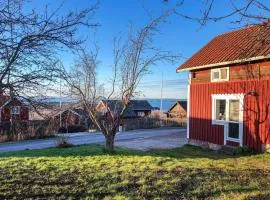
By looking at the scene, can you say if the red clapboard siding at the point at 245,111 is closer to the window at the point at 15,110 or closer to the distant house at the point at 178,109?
the window at the point at 15,110

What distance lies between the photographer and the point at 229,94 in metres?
16.7

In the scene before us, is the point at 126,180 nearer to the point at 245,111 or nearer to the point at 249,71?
the point at 245,111

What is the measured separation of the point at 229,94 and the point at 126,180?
388 inches

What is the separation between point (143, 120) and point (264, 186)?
3747cm

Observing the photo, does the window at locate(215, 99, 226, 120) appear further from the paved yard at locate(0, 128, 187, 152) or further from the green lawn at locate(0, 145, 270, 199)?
the green lawn at locate(0, 145, 270, 199)

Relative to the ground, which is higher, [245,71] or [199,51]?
[199,51]

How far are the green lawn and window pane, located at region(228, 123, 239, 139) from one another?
612 centimetres

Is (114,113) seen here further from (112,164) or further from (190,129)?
(190,129)

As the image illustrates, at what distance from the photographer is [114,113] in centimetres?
1523

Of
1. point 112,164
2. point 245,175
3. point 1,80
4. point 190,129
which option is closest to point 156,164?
point 112,164

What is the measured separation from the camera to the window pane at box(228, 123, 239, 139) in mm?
16405

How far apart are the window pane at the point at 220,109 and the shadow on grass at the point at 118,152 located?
1.69 meters

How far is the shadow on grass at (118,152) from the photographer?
13.9 m

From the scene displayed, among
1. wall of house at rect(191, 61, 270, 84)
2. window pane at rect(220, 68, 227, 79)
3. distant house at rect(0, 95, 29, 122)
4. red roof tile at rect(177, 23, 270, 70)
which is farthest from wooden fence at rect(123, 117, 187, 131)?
distant house at rect(0, 95, 29, 122)
